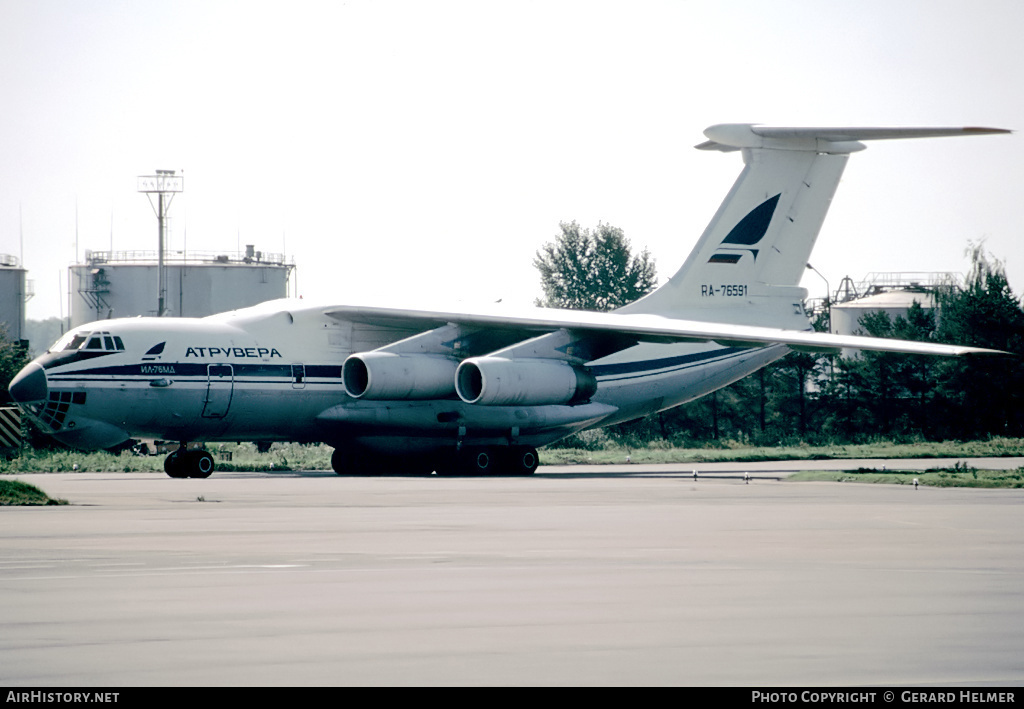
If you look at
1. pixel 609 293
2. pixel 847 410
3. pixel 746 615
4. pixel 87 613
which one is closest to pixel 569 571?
pixel 746 615

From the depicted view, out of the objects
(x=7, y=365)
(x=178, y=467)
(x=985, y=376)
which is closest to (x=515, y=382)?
(x=178, y=467)

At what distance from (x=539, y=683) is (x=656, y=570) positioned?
12.6 feet

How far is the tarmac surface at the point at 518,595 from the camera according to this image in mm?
5926

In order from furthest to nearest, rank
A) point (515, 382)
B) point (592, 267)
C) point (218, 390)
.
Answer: point (592, 267) < point (515, 382) < point (218, 390)

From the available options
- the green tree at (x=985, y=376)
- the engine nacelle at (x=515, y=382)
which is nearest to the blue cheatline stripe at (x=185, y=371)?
the engine nacelle at (x=515, y=382)

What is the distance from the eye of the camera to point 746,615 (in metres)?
7.27

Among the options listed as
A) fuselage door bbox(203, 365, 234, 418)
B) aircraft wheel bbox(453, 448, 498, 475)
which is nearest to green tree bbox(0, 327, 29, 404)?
fuselage door bbox(203, 365, 234, 418)

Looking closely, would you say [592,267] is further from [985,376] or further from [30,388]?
[30,388]

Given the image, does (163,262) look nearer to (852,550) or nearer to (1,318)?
(1,318)

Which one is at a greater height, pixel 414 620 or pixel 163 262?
pixel 163 262

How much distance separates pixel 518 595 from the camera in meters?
8.09

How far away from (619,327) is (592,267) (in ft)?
174

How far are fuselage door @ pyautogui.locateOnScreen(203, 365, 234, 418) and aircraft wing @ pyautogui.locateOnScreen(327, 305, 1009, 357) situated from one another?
2696 mm

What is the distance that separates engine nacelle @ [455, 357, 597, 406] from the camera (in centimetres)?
2486
